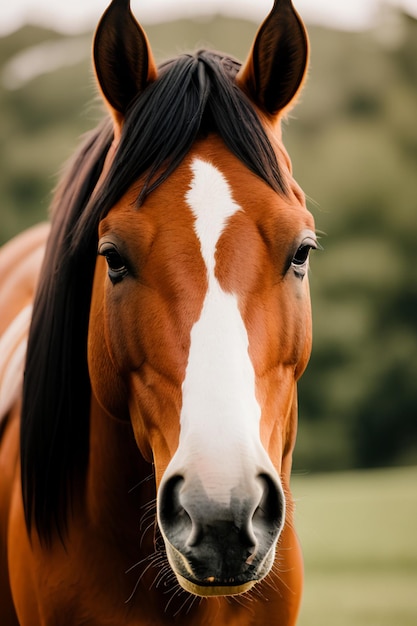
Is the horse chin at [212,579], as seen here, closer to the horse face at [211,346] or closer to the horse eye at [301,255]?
the horse face at [211,346]

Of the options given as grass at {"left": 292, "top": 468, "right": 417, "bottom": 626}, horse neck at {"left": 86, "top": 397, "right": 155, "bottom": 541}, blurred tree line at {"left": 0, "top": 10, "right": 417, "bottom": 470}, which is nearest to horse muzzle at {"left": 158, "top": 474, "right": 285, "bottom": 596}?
horse neck at {"left": 86, "top": 397, "right": 155, "bottom": 541}

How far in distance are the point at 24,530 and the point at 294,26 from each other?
1.68m

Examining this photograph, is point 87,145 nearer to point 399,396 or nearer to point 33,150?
point 399,396

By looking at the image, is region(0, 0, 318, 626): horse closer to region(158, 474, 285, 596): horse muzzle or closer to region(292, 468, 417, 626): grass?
region(158, 474, 285, 596): horse muzzle

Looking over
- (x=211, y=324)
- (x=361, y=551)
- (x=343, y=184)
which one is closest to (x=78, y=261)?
(x=211, y=324)

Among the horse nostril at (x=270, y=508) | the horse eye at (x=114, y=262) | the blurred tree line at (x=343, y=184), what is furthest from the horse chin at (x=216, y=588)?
the blurred tree line at (x=343, y=184)

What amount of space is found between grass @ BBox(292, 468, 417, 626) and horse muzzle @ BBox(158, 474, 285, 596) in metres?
2.89

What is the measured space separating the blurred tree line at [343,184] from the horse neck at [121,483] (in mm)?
14853

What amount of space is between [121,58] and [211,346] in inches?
35.5

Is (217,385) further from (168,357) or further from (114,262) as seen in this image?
(114,262)

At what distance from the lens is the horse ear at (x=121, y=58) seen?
6.74ft

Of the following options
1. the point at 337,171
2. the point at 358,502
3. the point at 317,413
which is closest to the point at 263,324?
the point at 358,502

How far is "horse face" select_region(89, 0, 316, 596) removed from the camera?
157cm

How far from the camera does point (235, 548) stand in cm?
158
